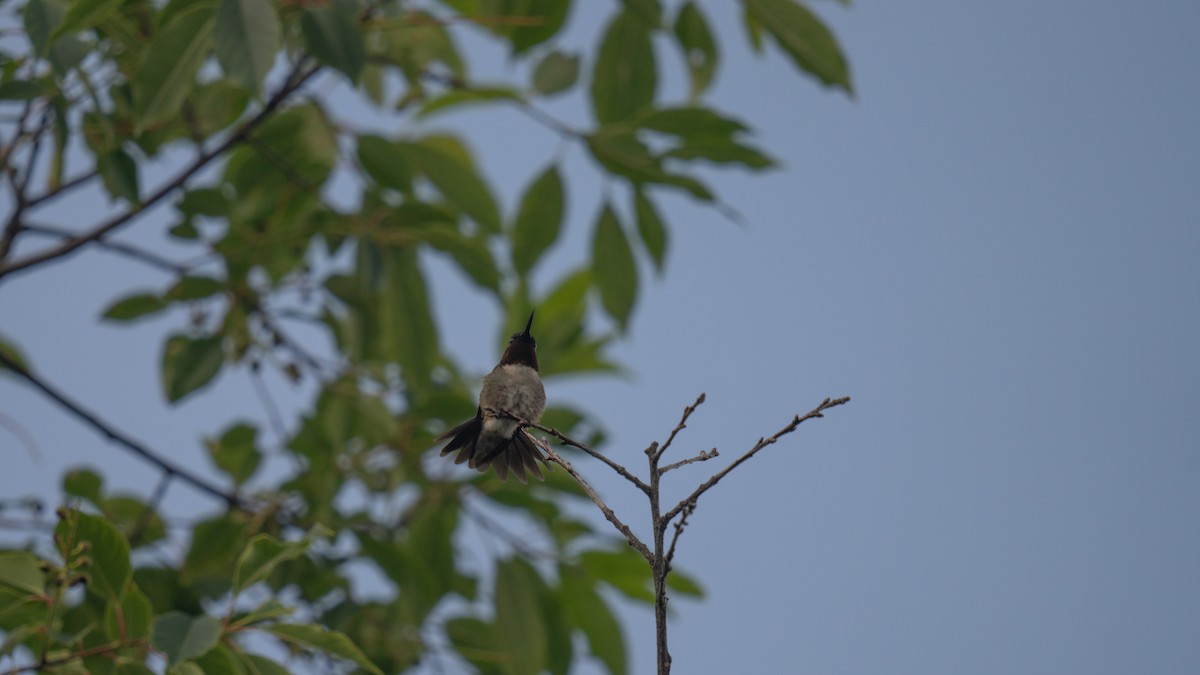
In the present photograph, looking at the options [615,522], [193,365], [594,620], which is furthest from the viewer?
[594,620]

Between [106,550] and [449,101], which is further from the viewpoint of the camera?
[449,101]

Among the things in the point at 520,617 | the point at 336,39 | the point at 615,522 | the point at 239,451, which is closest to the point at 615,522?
the point at 615,522

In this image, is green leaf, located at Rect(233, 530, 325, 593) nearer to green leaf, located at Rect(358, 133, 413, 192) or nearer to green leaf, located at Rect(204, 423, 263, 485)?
green leaf, located at Rect(358, 133, 413, 192)

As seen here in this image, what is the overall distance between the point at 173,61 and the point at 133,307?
1.40 metres

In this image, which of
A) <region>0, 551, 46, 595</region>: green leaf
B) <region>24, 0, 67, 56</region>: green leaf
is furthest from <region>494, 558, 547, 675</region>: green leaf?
<region>24, 0, 67, 56</region>: green leaf

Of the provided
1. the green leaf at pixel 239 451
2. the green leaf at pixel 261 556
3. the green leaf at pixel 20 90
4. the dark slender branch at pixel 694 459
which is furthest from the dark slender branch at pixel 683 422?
the green leaf at pixel 239 451

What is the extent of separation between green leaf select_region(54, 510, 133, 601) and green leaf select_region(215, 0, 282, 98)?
1.05 m

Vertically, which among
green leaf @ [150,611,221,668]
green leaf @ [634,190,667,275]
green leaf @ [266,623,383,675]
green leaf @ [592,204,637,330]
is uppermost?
green leaf @ [634,190,667,275]

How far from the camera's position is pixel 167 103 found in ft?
10.3

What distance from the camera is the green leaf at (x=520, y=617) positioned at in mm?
4043

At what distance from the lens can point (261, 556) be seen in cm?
273

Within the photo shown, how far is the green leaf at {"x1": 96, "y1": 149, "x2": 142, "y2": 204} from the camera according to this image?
11.0ft

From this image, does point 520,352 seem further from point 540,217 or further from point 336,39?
point 540,217

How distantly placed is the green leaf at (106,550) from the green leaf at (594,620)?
6.10 feet
